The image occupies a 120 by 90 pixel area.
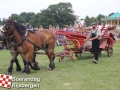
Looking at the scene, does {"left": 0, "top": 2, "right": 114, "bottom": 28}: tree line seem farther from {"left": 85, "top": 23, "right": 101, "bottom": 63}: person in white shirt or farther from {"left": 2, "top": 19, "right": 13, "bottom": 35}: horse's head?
{"left": 2, "top": 19, "right": 13, "bottom": 35}: horse's head

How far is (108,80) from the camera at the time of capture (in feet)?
21.2

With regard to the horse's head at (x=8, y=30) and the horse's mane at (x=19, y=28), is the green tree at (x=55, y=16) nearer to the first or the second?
the horse's mane at (x=19, y=28)

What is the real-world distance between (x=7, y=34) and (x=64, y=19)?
191ft

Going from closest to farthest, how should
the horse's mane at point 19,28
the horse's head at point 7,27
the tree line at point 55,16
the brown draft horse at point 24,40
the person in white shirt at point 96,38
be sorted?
the horse's head at point 7,27, the brown draft horse at point 24,40, the horse's mane at point 19,28, the person in white shirt at point 96,38, the tree line at point 55,16

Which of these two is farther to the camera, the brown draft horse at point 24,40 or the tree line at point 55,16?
the tree line at point 55,16

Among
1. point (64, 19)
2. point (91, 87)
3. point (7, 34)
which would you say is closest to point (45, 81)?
point (91, 87)

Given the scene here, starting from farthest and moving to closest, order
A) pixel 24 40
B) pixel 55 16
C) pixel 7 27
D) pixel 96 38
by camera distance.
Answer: pixel 55 16 < pixel 96 38 < pixel 24 40 < pixel 7 27

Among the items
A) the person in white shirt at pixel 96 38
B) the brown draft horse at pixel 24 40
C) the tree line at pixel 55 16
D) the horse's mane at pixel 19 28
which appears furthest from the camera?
the tree line at pixel 55 16

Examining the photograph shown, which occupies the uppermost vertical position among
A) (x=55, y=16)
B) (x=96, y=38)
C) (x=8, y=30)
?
(x=55, y=16)

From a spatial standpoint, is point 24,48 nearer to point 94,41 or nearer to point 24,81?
point 24,81

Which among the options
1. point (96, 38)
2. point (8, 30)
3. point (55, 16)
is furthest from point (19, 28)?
point (55, 16)

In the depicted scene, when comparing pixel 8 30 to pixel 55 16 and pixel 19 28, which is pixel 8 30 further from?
pixel 55 16

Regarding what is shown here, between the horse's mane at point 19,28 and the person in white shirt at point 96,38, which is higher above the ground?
the horse's mane at point 19,28

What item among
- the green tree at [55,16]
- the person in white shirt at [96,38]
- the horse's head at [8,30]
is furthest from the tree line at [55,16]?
the horse's head at [8,30]
